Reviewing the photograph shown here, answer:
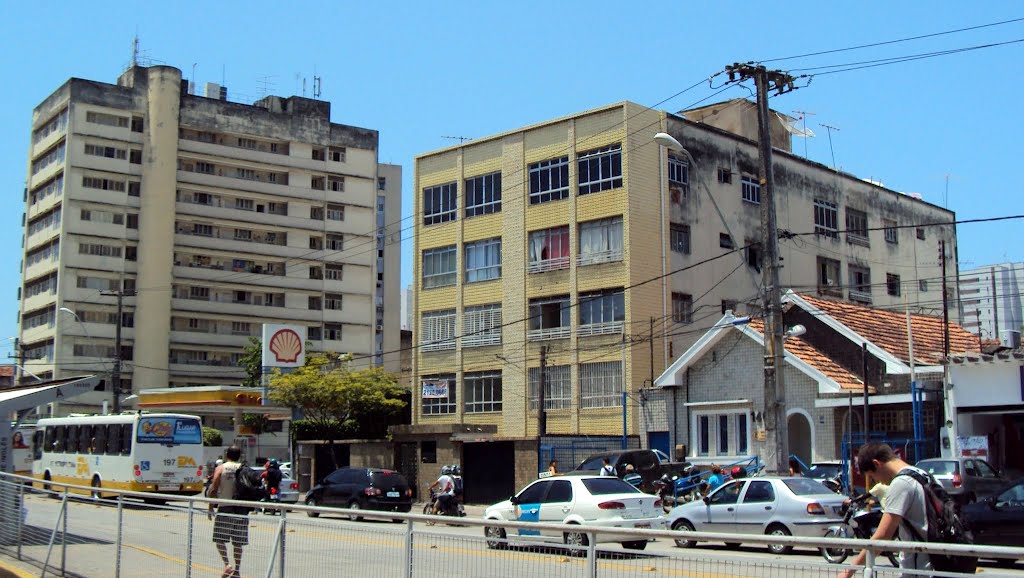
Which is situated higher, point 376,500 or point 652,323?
point 652,323

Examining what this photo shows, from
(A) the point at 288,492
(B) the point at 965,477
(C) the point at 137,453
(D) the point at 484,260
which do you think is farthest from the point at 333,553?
(D) the point at 484,260

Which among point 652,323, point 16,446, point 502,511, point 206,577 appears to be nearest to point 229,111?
point 16,446

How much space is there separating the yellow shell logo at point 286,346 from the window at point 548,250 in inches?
629

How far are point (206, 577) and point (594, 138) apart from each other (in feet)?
114

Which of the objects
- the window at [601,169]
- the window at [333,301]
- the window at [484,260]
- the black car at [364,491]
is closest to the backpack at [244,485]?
the black car at [364,491]

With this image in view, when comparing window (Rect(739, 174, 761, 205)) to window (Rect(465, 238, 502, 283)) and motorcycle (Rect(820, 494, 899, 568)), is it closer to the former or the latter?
window (Rect(465, 238, 502, 283))

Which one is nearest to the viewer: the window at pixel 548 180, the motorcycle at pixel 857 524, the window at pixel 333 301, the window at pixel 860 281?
the motorcycle at pixel 857 524

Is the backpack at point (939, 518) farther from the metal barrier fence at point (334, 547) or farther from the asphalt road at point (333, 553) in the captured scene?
the metal barrier fence at point (334, 547)

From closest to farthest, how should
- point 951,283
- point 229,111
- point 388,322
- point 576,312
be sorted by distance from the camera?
1. point 576,312
2. point 951,283
3. point 229,111
4. point 388,322

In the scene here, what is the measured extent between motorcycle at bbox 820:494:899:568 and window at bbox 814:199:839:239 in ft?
107

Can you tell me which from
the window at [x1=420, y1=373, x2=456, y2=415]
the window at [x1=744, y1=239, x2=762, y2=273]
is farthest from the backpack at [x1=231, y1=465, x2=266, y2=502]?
the window at [x1=744, y1=239, x2=762, y2=273]

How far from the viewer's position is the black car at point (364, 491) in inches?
1204

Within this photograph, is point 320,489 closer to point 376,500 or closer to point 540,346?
point 376,500

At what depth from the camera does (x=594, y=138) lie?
4434 centimetres
